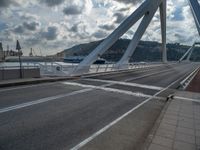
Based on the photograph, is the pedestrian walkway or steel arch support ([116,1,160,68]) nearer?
the pedestrian walkway

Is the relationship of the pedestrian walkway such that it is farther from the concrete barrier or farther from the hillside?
the hillside

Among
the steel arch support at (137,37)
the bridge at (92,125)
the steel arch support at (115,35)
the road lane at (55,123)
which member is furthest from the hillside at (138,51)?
the road lane at (55,123)

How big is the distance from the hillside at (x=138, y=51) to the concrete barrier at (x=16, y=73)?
36.1 m

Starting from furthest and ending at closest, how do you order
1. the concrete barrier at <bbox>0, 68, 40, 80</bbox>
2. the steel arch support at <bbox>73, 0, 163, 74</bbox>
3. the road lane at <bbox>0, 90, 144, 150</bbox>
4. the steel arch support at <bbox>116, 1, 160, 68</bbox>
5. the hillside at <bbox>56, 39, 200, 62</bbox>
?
the hillside at <bbox>56, 39, 200, 62</bbox>, the steel arch support at <bbox>116, 1, 160, 68</bbox>, the steel arch support at <bbox>73, 0, 163, 74</bbox>, the concrete barrier at <bbox>0, 68, 40, 80</bbox>, the road lane at <bbox>0, 90, 144, 150</bbox>

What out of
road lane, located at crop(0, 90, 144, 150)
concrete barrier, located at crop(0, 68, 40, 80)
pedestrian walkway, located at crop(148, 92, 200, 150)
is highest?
concrete barrier, located at crop(0, 68, 40, 80)

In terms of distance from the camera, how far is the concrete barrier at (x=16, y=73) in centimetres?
1532

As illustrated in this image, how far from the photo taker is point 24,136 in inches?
206

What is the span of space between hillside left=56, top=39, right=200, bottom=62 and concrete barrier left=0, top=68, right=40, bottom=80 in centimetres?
3614

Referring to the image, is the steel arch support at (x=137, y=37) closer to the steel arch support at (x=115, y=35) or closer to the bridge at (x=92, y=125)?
the steel arch support at (x=115, y=35)

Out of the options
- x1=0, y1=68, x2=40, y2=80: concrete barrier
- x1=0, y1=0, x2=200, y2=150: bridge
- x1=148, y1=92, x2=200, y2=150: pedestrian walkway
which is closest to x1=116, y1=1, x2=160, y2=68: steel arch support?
x1=0, y1=68, x2=40, y2=80: concrete barrier

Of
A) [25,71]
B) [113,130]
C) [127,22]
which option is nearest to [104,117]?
[113,130]

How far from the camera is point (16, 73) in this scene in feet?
53.7

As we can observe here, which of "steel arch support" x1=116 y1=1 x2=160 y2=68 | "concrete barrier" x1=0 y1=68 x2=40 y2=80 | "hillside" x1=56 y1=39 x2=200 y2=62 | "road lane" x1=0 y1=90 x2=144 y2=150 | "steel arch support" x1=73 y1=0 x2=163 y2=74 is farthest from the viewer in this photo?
"hillside" x1=56 y1=39 x2=200 y2=62

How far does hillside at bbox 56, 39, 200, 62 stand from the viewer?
80500mm
